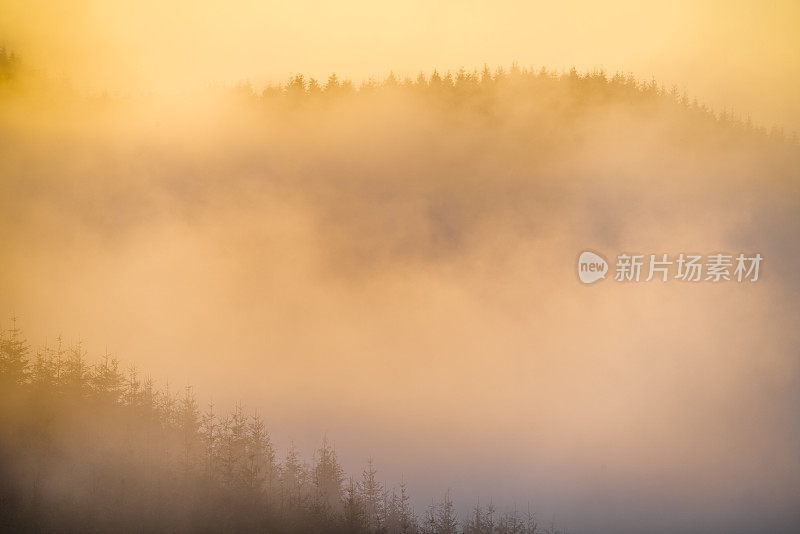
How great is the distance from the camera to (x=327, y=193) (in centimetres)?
623

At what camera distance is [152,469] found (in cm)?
590

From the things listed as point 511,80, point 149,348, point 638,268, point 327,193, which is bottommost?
point 149,348

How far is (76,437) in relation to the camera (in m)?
5.84

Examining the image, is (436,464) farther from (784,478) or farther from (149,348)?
(784,478)

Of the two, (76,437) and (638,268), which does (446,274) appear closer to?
(638,268)

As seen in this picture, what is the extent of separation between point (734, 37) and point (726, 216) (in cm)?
168

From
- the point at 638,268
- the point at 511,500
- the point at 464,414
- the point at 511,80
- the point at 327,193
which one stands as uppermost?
the point at 511,80

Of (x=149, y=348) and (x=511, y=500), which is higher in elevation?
(x=149, y=348)

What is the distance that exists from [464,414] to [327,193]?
2.59 meters

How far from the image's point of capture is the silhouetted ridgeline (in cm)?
562

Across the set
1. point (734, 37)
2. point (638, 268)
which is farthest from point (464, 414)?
point (734, 37)

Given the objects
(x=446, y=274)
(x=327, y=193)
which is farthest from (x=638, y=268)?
(x=327, y=193)

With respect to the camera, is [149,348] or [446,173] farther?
[446,173]

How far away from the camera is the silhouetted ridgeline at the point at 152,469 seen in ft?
18.4
